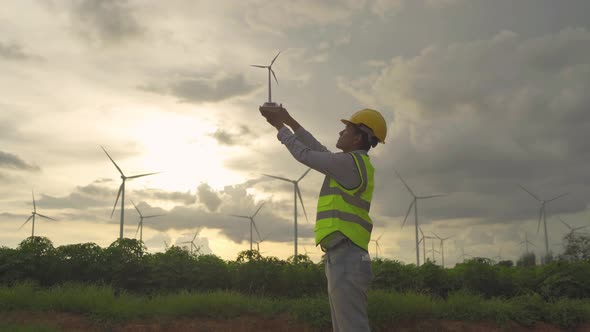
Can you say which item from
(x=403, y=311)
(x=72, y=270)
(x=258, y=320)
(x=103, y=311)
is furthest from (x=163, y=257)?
(x=403, y=311)

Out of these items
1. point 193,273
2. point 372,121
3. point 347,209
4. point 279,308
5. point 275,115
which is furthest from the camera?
point 193,273

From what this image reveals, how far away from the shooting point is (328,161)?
5.30 metres

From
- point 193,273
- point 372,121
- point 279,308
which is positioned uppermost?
point 372,121

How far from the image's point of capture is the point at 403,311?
47.2 ft

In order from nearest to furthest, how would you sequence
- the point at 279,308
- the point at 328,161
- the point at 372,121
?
the point at 328,161, the point at 372,121, the point at 279,308

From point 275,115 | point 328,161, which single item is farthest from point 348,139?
point 275,115

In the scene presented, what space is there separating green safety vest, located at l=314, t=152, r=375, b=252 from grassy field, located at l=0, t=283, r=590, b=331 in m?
8.76

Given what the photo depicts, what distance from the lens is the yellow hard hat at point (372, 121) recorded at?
585 centimetres

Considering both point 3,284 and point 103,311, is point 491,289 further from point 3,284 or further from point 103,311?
point 3,284

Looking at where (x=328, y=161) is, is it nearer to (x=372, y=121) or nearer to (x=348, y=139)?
(x=348, y=139)

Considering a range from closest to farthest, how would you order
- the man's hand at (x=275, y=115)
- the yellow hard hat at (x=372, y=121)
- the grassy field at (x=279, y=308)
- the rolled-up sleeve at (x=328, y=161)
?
the rolled-up sleeve at (x=328, y=161) < the man's hand at (x=275, y=115) < the yellow hard hat at (x=372, y=121) < the grassy field at (x=279, y=308)

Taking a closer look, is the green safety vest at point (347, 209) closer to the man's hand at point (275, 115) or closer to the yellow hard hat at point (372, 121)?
the yellow hard hat at point (372, 121)

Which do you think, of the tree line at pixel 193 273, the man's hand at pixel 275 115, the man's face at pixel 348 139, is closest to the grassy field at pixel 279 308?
the tree line at pixel 193 273

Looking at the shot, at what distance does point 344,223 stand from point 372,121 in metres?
1.17
